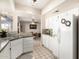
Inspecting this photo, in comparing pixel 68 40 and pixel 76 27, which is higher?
pixel 76 27

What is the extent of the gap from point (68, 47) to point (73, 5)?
1.68 metres

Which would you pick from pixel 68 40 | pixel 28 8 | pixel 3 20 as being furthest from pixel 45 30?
pixel 68 40

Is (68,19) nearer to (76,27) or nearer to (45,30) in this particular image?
(76,27)

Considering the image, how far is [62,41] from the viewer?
318cm

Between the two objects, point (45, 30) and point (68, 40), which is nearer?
point (68, 40)

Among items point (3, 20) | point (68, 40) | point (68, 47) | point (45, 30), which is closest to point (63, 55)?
point (68, 47)

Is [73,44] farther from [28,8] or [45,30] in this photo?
[28,8]

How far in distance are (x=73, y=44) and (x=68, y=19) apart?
2.62ft

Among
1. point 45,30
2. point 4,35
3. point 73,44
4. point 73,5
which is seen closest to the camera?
point 73,44

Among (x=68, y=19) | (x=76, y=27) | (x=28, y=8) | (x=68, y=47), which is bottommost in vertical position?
(x=68, y=47)

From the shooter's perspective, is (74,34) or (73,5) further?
(73,5)

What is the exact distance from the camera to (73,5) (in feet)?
11.5

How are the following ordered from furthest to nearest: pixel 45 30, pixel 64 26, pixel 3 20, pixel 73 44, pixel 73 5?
pixel 45 30
pixel 3 20
pixel 73 5
pixel 64 26
pixel 73 44

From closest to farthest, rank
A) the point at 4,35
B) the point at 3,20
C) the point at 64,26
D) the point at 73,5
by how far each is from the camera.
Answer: the point at 64,26 → the point at 73,5 → the point at 4,35 → the point at 3,20
